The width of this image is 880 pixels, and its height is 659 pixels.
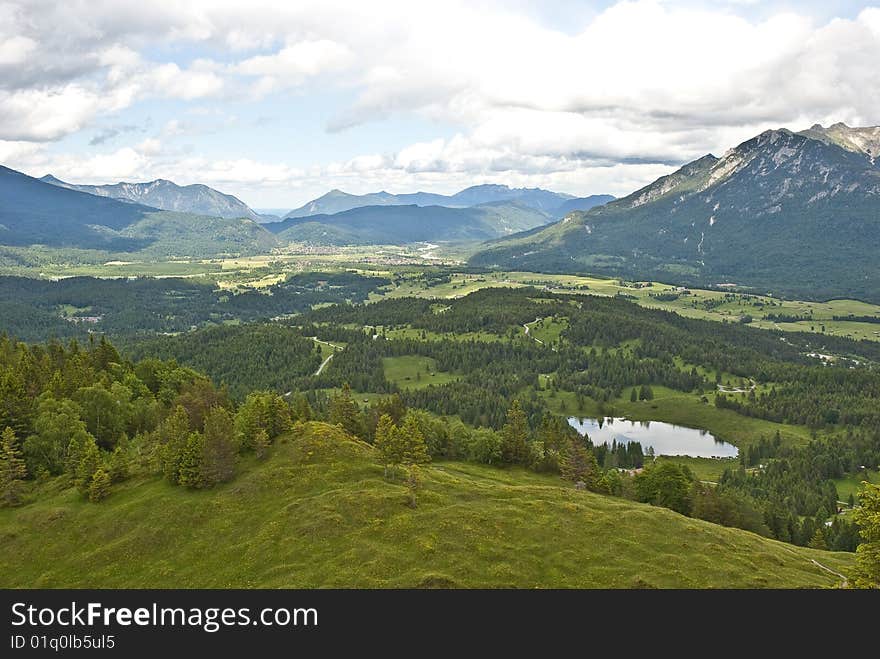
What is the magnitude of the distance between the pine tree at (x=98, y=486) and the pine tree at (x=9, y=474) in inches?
572

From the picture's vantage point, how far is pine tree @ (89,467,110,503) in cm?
10069

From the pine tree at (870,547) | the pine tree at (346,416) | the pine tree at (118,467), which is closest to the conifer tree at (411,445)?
the pine tree at (346,416)

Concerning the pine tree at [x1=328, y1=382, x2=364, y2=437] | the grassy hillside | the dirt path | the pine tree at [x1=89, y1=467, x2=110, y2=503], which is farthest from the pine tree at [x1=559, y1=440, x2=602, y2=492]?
the pine tree at [x1=89, y1=467, x2=110, y2=503]

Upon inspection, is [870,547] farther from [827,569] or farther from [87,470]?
[87,470]

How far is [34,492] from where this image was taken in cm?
10800

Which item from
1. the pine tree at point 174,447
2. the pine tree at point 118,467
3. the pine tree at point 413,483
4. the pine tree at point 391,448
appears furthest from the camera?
the pine tree at point 391,448

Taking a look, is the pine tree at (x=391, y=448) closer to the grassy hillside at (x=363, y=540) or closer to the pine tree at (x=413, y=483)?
the pine tree at (x=413, y=483)

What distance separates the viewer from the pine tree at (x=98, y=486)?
330ft

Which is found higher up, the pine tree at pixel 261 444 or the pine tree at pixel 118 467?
the pine tree at pixel 261 444
